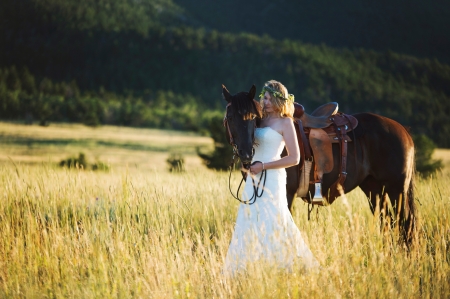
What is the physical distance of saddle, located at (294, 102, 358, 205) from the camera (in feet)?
17.1

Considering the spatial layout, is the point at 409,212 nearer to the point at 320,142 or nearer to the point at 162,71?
the point at 320,142

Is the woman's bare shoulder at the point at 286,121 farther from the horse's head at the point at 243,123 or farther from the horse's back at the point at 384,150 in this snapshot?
the horse's back at the point at 384,150

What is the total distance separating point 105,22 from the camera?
5079 inches

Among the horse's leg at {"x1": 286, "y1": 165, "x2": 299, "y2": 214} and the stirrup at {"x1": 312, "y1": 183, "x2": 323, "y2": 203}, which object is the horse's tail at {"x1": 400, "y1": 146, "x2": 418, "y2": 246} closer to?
the stirrup at {"x1": 312, "y1": 183, "x2": 323, "y2": 203}

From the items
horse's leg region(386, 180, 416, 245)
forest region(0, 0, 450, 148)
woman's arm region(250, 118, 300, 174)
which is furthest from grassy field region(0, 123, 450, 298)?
forest region(0, 0, 450, 148)

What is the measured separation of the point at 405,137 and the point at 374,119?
16.9 inches

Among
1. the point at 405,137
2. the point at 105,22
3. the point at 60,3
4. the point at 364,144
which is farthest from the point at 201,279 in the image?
the point at 60,3

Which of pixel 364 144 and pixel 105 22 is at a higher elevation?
pixel 105 22

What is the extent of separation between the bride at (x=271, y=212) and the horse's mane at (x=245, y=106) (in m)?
0.19

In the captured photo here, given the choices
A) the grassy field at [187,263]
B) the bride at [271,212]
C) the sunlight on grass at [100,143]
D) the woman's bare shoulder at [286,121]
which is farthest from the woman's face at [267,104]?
the sunlight on grass at [100,143]

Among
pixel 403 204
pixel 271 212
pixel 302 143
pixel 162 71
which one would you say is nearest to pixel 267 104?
pixel 271 212

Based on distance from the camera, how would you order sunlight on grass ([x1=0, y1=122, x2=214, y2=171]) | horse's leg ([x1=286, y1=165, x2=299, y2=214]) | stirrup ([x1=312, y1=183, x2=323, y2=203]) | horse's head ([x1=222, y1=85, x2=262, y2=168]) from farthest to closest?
1. sunlight on grass ([x1=0, y1=122, x2=214, y2=171])
2. stirrup ([x1=312, y1=183, x2=323, y2=203])
3. horse's leg ([x1=286, y1=165, x2=299, y2=214])
4. horse's head ([x1=222, y1=85, x2=262, y2=168])

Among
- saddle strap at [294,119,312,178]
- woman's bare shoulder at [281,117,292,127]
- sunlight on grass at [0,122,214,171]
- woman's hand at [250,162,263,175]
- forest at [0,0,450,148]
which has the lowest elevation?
sunlight on grass at [0,122,214,171]

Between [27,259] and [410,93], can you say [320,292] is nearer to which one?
[27,259]
